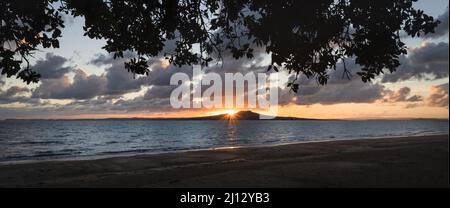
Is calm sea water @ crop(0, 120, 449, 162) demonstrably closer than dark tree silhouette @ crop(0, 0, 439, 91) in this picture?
No

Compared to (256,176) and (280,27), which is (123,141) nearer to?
(256,176)

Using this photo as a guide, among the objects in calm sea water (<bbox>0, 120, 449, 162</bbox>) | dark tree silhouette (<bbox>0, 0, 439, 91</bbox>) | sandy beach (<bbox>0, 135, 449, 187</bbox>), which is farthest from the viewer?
calm sea water (<bbox>0, 120, 449, 162</bbox>)

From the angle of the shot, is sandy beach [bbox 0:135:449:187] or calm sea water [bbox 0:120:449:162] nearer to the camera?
sandy beach [bbox 0:135:449:187]

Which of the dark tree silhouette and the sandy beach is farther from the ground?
the dark tree silhouette

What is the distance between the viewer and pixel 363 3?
7.75 meters

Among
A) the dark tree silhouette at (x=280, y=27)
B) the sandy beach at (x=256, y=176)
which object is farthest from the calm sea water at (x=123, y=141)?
the dark tree silhouette at (x=280, y=27)

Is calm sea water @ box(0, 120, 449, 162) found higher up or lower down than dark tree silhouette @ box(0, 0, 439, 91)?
lower down

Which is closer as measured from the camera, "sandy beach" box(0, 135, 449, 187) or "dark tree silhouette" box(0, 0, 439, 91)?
"dark tree silhouette" box(0, 0, 439, 91)

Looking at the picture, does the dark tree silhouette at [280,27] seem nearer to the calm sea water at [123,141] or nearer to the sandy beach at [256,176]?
the sandy beach at [256,176]

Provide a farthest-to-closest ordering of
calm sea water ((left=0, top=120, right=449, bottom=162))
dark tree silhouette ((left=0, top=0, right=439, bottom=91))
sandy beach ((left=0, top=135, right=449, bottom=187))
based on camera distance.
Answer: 1. calm sea water ((left=0, top=120, right=449, bottom=162))
2. sandy beach ((left=0, top=135, right=449, bottom=187))
3. dark tree silhouette ((left=0, top=0, right=439, bottom=91))

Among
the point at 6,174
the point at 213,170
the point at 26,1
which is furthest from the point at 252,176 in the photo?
the point at 6,174

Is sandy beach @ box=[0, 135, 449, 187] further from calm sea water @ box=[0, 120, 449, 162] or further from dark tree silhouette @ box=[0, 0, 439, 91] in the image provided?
calm sea water @ box=[0, 120, 449, 162]

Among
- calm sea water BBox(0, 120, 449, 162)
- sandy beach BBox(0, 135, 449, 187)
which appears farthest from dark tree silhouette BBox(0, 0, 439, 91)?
calm sea water BBox(0, 120, 449, 162)
